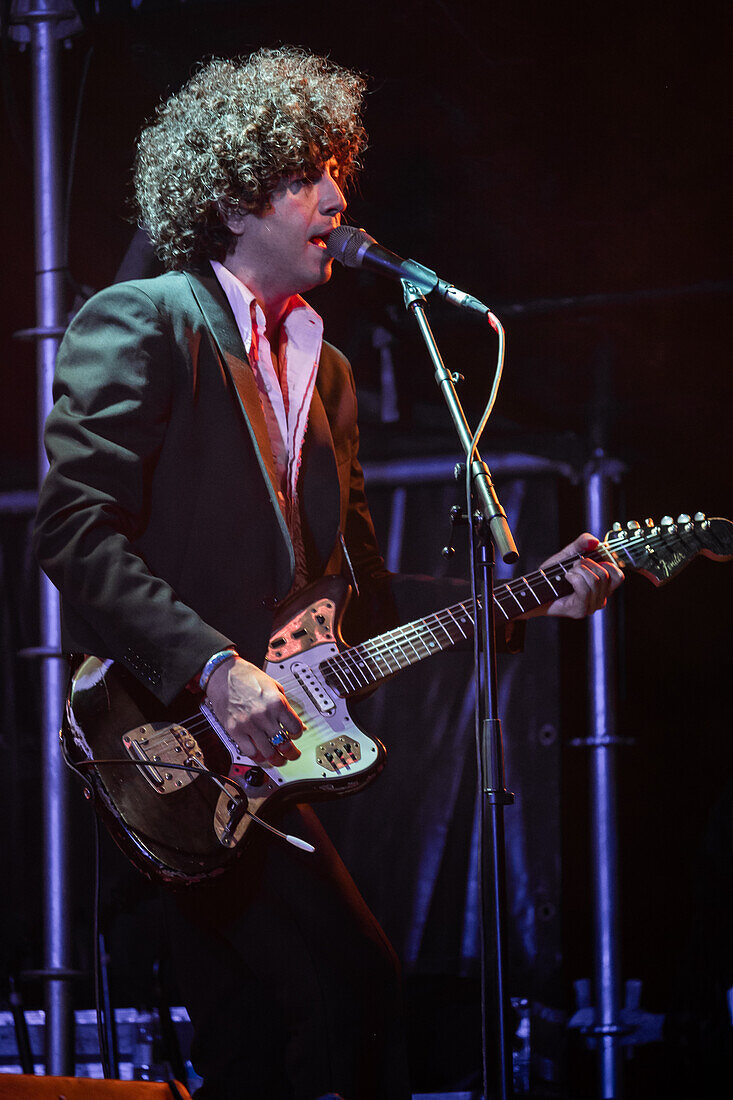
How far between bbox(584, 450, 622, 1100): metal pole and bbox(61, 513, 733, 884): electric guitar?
0.92ft

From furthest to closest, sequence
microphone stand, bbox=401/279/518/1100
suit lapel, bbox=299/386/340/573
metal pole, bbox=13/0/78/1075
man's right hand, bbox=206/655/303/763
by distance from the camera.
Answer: metal pole, bbox=13/0/78/1075, suit lapel, bbox=299/386/340/573, man's right hand, bbox=206/655/303/763, microphone stand, bbox=401/279/518/1100

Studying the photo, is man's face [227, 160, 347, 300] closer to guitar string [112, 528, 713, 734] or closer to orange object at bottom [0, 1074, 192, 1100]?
guitar string [112, 528, 713, 734]

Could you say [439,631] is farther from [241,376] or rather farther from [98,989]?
[98,989]

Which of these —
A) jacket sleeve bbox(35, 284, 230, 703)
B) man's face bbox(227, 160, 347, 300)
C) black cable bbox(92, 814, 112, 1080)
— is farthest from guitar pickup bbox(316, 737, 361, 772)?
man's face bbox(227, 160, 347, 300)

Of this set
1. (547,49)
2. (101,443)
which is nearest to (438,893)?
(101,443)

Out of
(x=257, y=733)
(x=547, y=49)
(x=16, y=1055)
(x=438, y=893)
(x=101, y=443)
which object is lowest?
(x=16, y=1055)

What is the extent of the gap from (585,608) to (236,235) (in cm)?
119

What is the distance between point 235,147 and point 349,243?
1.82 feet

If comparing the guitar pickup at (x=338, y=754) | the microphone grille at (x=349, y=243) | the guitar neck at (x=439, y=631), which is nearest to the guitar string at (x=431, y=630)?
the guitar neck at (x=439, y=631)

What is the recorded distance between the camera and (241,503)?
2412mm

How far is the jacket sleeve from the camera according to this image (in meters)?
2.10

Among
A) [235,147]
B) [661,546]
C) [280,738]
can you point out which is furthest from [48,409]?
[661,546]

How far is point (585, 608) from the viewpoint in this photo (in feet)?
7.92

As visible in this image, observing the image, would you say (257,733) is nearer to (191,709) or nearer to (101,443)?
(191,709)
